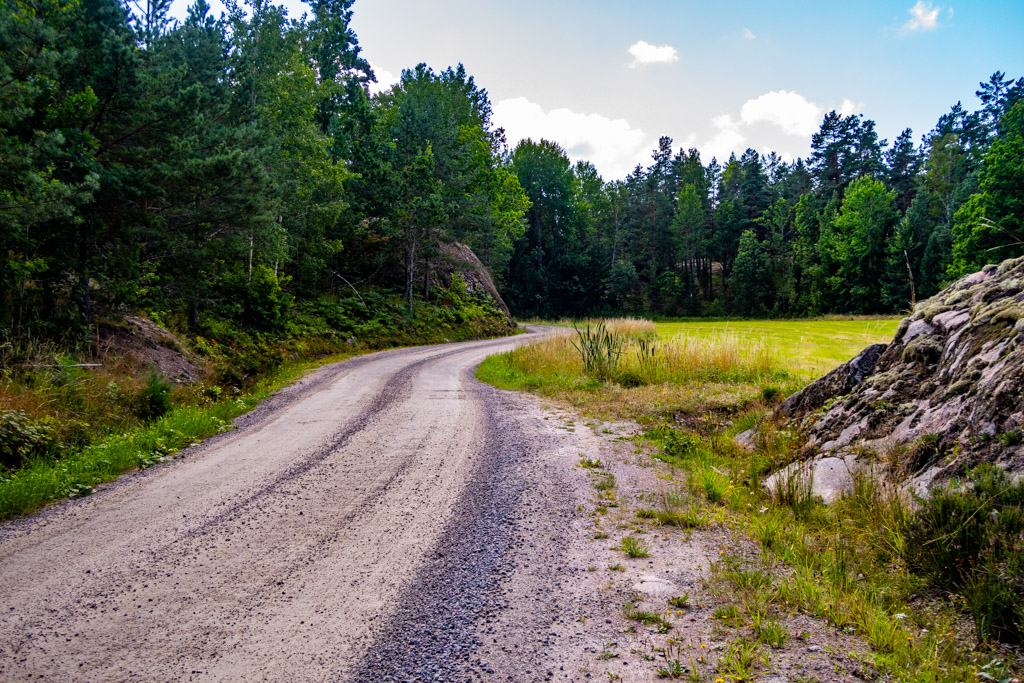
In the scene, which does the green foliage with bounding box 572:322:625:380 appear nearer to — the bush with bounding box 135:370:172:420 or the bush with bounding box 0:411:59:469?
the bush with bounding box 135:370:172:420

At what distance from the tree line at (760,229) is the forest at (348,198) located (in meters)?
0.28

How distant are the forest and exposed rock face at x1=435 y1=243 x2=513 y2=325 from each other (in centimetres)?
119

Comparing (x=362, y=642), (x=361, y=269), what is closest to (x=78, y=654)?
(x=362, y=642)

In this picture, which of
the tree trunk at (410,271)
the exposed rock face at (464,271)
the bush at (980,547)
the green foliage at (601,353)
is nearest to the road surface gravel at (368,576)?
the bush at (980,547)

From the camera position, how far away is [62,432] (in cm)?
680

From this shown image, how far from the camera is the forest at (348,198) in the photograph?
9.76 m

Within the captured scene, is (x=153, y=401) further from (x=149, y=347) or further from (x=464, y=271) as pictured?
(x=464, y=271)

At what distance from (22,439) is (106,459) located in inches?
44.0

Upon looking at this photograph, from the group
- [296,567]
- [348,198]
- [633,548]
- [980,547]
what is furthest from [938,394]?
A: [348,198]

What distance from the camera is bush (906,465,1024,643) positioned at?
2596 mm

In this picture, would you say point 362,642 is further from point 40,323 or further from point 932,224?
point 932,224

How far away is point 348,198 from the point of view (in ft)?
92.0

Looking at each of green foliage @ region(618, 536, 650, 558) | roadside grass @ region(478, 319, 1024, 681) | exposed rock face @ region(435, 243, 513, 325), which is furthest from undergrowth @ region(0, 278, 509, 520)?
exposed rock face @ region(435, 243, 513, 325)

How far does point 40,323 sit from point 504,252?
42315 millimetres
